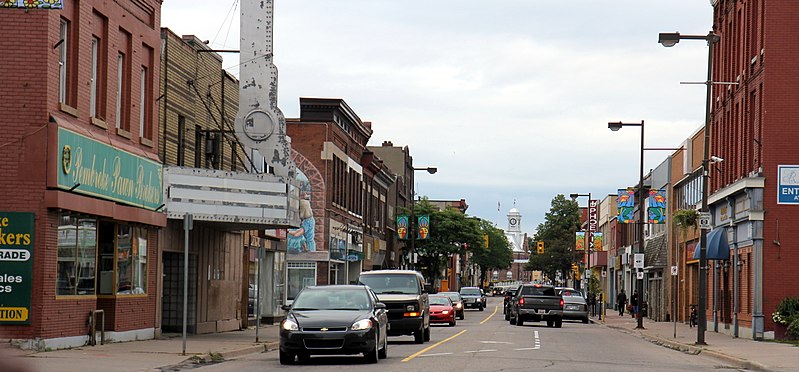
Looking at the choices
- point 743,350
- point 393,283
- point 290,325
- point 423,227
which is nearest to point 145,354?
point 290,325

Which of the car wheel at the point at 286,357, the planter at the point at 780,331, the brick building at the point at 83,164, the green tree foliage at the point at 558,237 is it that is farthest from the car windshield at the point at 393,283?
the green tree foliage at the point at 558,237

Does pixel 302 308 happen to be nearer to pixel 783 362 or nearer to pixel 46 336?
pixel 46 336

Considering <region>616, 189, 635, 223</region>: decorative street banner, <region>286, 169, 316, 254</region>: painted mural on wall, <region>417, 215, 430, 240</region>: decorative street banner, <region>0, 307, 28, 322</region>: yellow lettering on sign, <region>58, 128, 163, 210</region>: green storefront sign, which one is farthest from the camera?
<region>417, 215, 430, 240</region>: decorative street banner

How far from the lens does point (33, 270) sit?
69.9 feet

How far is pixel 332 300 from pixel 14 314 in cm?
595

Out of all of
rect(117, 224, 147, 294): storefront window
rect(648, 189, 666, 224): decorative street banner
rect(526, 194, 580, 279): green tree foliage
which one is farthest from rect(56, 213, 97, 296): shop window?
rect(526, 194, 580, 279): green tree foliage

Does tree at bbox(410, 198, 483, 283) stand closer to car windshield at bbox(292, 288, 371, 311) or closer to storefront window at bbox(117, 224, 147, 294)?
storefront window at bbox(117, 224, 147, 294)

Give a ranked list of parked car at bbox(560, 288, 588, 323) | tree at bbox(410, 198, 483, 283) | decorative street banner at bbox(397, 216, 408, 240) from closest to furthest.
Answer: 1. parked car at bbox(560, 288, 588, 323)
2. decorative street banner at bbox(397, 216, 408, 240)
3. tree at bbox(410, 198, 483, 283)

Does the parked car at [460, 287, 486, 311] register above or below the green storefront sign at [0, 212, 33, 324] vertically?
below

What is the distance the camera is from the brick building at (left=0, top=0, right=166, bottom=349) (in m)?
21.4

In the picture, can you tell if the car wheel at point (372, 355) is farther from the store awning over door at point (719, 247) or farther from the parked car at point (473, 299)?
the parked car at point (473, 299)

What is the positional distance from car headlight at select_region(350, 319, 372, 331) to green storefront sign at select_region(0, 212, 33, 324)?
6.23 metres

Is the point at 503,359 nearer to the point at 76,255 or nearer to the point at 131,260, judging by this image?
the point at 76,255

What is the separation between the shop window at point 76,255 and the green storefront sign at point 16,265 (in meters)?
1.04
